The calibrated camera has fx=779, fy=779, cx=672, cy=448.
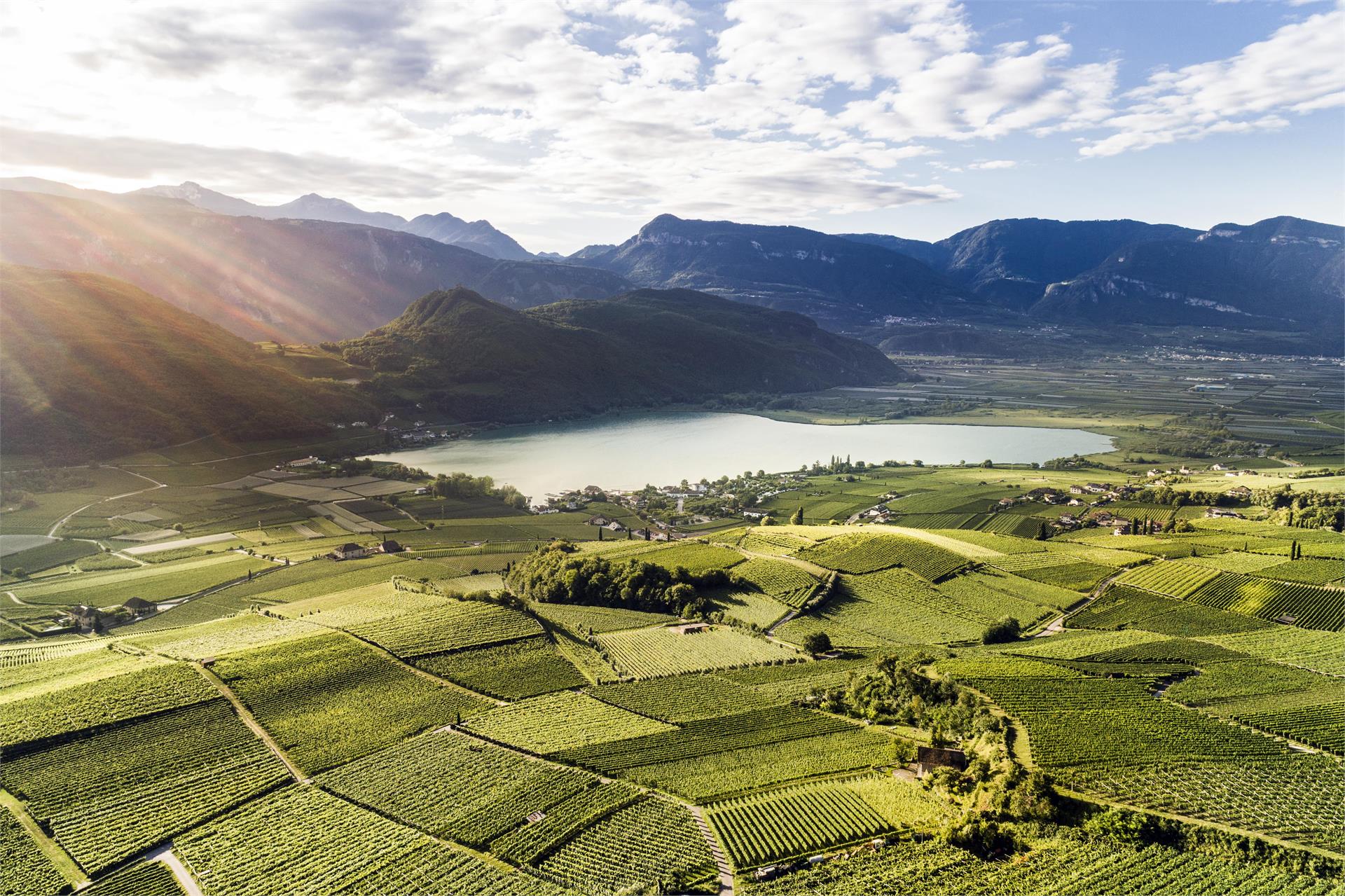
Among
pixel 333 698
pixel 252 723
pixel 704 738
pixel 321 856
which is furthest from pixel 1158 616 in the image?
pixel 252 723

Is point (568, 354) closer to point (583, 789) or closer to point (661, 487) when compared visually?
point (661, 487)

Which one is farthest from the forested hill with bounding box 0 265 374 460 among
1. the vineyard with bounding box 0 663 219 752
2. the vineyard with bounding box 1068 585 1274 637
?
the vineyard with bounding box 1068 585 1274 637

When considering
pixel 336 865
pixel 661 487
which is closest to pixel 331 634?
pixel 336 865

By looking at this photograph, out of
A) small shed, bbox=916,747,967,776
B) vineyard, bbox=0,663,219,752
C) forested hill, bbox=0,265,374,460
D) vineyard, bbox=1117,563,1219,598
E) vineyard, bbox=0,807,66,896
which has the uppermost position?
forested hill, bbox=0,265,374,460

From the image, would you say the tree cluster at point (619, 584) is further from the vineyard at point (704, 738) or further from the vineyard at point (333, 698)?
the vineyard at point (704, 738)

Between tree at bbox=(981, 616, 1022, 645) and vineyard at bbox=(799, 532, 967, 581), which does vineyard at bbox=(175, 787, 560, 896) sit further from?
vineyard at bbox=(799, 532, 967, 581)

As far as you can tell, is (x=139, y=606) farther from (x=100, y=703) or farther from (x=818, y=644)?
(x=818, y=644)
